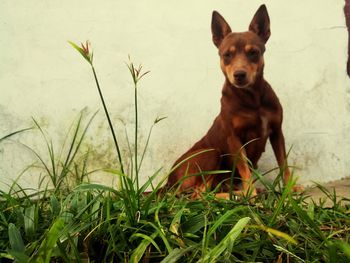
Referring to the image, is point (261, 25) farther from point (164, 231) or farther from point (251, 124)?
point (164, 231)

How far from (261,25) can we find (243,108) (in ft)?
1.87

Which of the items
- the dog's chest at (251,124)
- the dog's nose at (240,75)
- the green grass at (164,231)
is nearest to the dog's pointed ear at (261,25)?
the dog's nose at (240,75)

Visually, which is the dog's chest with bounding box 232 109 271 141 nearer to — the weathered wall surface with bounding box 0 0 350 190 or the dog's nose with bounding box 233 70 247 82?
the dog's nose with bounding box 233 70 247 82

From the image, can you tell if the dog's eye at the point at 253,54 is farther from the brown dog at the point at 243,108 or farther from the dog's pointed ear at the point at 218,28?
the dog's pointed ear at the point at 218,28

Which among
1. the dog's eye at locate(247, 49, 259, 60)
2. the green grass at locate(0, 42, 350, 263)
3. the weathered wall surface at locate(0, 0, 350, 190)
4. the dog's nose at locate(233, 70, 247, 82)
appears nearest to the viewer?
the green grass at locate(0, 42, 350, 263)

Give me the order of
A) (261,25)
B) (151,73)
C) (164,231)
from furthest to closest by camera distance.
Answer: (151,73) → (261,25) → (164,231)

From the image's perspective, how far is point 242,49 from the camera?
2.58m

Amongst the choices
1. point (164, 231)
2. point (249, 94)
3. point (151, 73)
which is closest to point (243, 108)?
point (249, 94)

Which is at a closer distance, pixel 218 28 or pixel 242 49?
pixel 242 49

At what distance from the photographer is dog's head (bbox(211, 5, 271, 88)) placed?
2516 millimetres

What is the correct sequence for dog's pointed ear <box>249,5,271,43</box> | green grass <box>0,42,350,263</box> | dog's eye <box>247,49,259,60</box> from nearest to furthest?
green grass <box>0,42,350,263</box>
dog's eye <box>247,49,259,60</box>
dog's pointed ear <box>249,5,271,43</box>

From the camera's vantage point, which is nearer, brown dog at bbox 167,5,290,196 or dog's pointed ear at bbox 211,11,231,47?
brown dog at bbox 167,5,290,196

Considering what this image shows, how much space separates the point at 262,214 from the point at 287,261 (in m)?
0.25

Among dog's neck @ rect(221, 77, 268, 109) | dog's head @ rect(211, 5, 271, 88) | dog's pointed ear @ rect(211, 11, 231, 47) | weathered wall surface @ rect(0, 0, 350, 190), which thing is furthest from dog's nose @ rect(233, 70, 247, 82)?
weathered wall surface @ rect(0, 0, 350, 190)
